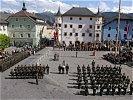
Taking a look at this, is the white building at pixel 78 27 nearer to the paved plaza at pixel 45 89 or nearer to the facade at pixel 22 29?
the facade at pixel 22 29

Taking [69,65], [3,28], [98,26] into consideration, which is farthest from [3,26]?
[69,65]

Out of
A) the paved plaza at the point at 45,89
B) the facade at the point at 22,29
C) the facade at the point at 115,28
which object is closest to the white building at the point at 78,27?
the facade at the point at 115,28

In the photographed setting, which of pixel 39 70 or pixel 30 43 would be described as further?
pixel 30 43

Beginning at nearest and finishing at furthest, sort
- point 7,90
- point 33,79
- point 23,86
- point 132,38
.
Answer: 1. point 7,90
2. point 23,86
3. point 33,79
4. point 132,38

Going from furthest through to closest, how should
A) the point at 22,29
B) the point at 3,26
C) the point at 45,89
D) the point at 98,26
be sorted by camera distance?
the point at 98,26, the point at 22,29, the point at 3,26, the point at 45,89

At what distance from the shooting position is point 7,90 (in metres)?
25.3

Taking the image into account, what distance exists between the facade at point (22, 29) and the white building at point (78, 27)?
623 centimetres

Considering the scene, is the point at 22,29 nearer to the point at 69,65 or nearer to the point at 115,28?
the point at 115,28

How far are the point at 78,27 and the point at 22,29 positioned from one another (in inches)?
613

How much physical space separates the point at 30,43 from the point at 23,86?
5286 cm

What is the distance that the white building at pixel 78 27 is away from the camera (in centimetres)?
8069

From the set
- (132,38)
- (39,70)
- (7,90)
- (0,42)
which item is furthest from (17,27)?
(7,90)

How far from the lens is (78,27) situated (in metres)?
81.2

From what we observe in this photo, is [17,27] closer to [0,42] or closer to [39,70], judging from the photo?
[0,42]
